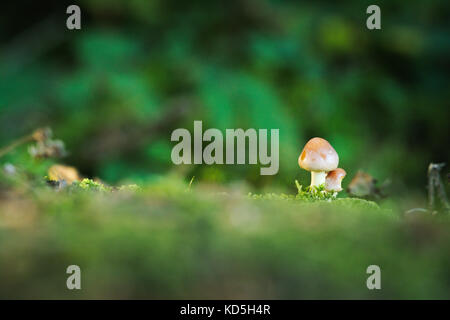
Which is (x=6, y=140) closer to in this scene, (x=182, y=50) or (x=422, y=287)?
(x=182, y=50)

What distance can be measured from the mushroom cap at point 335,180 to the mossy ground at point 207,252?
2.03ft

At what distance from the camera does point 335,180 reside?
5.92 feet

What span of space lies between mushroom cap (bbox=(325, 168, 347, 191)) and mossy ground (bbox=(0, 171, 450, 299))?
62 centimetres

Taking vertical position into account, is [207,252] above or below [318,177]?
below

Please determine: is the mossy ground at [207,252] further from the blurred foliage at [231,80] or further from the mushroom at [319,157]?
the blurred foliage at [231,80]

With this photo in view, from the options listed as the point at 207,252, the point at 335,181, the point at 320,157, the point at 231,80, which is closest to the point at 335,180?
the point at 335,181

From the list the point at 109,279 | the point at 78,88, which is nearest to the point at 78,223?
the point at 109,279

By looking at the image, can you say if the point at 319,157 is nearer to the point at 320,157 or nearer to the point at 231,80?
the point at 320,157

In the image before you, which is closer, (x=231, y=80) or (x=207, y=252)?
(x=207, y=252)

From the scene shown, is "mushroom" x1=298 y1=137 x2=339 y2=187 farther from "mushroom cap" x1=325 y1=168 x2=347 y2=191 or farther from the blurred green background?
the blurred green background

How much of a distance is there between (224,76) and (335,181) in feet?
10.2

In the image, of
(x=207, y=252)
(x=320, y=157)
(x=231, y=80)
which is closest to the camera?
(x=207, y=252)

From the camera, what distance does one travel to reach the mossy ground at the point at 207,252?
0.90 metres

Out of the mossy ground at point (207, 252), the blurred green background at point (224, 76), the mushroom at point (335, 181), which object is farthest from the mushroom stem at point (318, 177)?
the blurred green background at point (224, 76)
